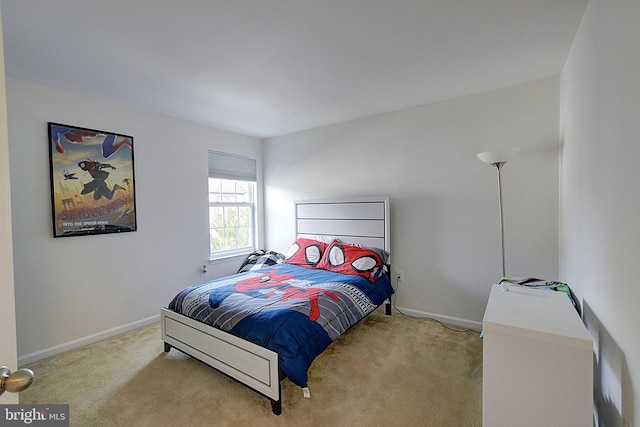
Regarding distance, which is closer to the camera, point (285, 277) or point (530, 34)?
point (530, 34)

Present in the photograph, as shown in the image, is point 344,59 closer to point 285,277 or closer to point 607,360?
point 285,277

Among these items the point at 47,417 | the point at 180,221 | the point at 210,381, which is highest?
the point at 180,221

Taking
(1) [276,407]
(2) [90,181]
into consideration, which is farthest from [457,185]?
(2) [90,181]

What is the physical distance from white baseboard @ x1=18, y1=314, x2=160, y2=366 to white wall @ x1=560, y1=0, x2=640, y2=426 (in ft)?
12.4

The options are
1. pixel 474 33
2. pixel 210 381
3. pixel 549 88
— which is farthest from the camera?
pixel 549 88

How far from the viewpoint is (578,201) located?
191 centimetres

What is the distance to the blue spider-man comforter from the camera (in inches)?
75.8

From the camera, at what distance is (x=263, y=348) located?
190cm

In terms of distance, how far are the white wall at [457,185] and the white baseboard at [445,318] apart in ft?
0.08

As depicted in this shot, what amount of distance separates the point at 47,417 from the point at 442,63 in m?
2.90

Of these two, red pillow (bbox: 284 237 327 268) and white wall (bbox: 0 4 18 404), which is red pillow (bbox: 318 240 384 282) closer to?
red pillow (bbox: 284 237 327 268)

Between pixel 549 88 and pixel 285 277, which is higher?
pixel 549 88

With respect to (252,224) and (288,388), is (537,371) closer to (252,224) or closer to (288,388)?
(288,388)

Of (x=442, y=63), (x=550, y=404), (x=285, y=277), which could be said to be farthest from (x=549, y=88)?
(x=285, y=277)
